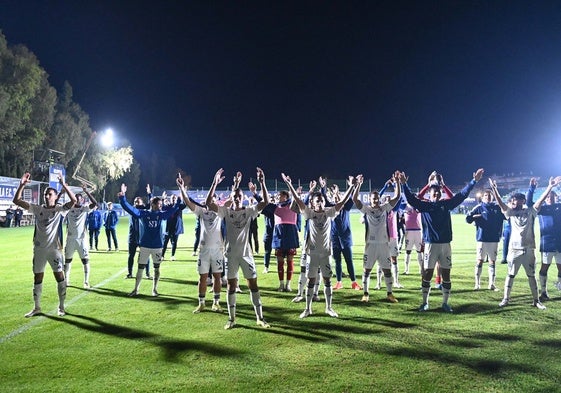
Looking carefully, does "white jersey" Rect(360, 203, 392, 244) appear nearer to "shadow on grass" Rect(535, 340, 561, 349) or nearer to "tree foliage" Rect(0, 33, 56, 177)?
"shadow on grass" Rect(535, 340, 561, 349)

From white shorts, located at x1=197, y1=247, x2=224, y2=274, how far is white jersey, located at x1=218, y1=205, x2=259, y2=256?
905 millimetres

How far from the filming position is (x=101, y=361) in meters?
5.55

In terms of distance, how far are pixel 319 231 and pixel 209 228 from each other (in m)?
2.17

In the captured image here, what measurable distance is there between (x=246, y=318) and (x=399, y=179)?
13.3ft

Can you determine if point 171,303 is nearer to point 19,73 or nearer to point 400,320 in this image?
point 400,320

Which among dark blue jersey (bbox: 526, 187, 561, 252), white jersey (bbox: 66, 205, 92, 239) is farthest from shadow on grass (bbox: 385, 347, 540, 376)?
white jersey (bbox: 66, 205, 92, 239)

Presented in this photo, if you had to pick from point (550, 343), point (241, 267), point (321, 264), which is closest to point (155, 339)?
point (241, 267)

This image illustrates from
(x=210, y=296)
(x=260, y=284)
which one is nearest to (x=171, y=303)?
(x=210, y=296)

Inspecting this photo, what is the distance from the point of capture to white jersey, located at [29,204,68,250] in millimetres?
7684

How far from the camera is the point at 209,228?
26.6ft

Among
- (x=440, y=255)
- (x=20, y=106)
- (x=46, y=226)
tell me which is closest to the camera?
(x=46, y=226)

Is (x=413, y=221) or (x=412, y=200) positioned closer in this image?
(x=412, y=200)

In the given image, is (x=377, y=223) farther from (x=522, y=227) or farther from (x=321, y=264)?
(x=522, y=227)

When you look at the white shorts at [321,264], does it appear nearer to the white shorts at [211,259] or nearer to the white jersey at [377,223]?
the white jersey at [377,223]
